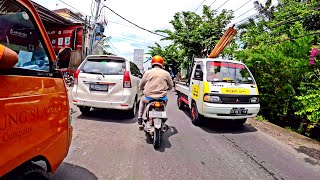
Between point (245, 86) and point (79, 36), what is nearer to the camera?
point (245, 86)

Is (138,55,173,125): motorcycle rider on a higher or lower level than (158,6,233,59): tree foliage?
lower

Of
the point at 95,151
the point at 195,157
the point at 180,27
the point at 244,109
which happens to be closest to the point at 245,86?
the point at 244,109

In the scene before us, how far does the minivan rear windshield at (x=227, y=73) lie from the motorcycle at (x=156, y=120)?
2171mm

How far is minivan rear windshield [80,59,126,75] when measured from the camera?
6.43 m

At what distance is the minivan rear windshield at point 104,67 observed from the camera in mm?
6426

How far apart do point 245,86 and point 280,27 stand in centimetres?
579

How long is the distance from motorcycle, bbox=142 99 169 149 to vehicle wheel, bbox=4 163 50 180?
266 centimetres

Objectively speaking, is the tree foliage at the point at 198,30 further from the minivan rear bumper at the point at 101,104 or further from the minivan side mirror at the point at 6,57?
the minivan side mirror at the point at 6,57

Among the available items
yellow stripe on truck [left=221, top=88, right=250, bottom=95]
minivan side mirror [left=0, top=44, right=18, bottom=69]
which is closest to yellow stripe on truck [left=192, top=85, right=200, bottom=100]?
yellow stripe on truck [left=221, top=88, right=250, bottom=95]

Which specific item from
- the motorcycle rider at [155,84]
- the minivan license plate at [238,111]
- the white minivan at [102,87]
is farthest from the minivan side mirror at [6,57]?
the minivan license plate at [238,111]

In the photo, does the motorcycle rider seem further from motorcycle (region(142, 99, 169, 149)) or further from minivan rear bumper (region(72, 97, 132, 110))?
minivan rear bumper (region(72, 97, 132, 110))

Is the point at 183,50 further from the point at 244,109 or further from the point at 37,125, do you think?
the point at 37,125

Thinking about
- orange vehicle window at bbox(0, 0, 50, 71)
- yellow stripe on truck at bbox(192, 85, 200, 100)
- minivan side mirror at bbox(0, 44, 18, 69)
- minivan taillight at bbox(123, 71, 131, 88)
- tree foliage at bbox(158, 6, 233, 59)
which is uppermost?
tree foliage at bbox(158, 6, 233, 59)

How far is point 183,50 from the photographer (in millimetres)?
21406
